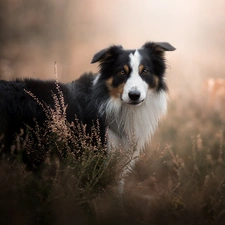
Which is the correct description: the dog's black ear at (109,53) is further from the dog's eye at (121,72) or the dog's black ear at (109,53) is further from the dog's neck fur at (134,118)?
the dog's neck fur at (134,118)

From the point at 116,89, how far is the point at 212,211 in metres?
1.69

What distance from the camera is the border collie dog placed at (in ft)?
12.9

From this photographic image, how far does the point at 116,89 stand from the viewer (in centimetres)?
416

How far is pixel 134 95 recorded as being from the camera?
3.92 m

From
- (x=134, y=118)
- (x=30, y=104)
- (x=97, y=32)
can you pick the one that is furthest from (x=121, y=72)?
(x=97, y=32)

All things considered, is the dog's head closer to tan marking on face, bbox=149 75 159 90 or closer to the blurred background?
tan marking on face, bbox=149 75 159 90

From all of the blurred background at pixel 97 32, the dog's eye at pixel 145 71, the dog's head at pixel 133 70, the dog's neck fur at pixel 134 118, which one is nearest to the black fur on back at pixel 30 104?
the dog's neck fur at pixel 134 118

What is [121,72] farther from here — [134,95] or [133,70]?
[134,95]

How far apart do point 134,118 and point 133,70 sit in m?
0.65

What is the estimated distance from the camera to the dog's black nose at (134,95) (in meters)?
3.90

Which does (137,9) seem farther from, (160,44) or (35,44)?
(160,44)

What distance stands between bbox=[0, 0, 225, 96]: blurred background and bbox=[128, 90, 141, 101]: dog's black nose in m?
4.79

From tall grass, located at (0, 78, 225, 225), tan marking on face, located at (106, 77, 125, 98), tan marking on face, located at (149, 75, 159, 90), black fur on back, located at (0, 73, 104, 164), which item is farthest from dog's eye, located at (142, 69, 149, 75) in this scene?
tall grass, located at (0, 78, 225, 225)

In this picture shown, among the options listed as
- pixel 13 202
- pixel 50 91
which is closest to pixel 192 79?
pixel 50 91
